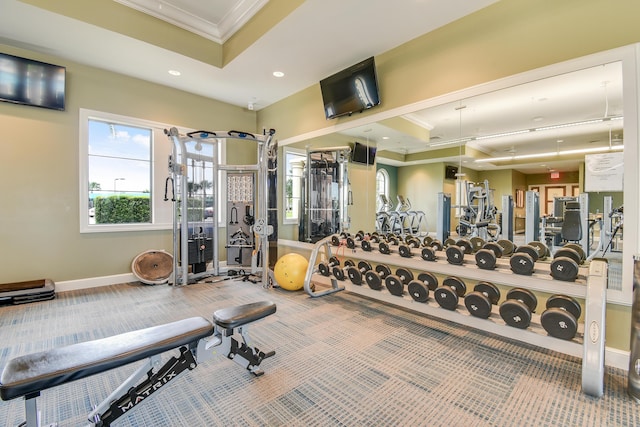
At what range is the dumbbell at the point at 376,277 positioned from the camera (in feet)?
10.1

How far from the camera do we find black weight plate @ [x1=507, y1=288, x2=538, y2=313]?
229cm

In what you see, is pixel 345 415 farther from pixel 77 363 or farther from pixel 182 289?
pixel 182 289

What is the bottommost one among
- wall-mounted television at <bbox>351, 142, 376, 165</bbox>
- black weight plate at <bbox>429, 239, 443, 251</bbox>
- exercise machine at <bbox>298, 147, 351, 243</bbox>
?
black weight plate at <bbox>429, 239, 443, 251</bbox>

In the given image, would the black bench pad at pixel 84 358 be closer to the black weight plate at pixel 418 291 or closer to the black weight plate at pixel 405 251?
the black weight plate at pixel 418 291

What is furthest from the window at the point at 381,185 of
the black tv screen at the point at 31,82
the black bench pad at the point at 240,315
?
the black tv screen at the point at 31,82

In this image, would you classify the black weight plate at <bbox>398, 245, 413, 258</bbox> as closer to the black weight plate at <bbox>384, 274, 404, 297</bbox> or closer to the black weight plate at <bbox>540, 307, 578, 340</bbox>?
the black weight plate at <bbox>384, 274, 404, 297</bbox>

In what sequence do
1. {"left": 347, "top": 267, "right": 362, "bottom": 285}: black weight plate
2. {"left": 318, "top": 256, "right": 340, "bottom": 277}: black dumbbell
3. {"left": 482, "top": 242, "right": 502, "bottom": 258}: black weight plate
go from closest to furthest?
{"left": 482, "top": 242, "right": 502, "bottom": 258}: black weight plate < {"left": 347, "top": 267, "right": 362, "bottom": 285}: black weight plate < {"left": 318, "top": 256, "right": 340, "bottom": 277}: black dumbbell

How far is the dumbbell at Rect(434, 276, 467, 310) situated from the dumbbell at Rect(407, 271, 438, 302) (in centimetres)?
12

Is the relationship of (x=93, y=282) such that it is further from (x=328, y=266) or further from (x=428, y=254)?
(x=428, y=254)

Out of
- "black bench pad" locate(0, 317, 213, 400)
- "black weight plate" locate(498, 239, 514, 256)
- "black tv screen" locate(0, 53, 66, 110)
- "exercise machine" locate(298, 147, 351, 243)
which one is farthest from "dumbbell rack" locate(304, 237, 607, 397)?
"black tv screen" locate(0, 53, 66, 110)

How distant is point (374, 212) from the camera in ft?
13.0

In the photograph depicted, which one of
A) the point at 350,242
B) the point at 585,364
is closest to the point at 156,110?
the point at 350,242

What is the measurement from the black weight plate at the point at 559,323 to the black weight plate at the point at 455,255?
0.74m

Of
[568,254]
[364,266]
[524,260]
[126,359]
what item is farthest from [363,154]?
[126,359]
